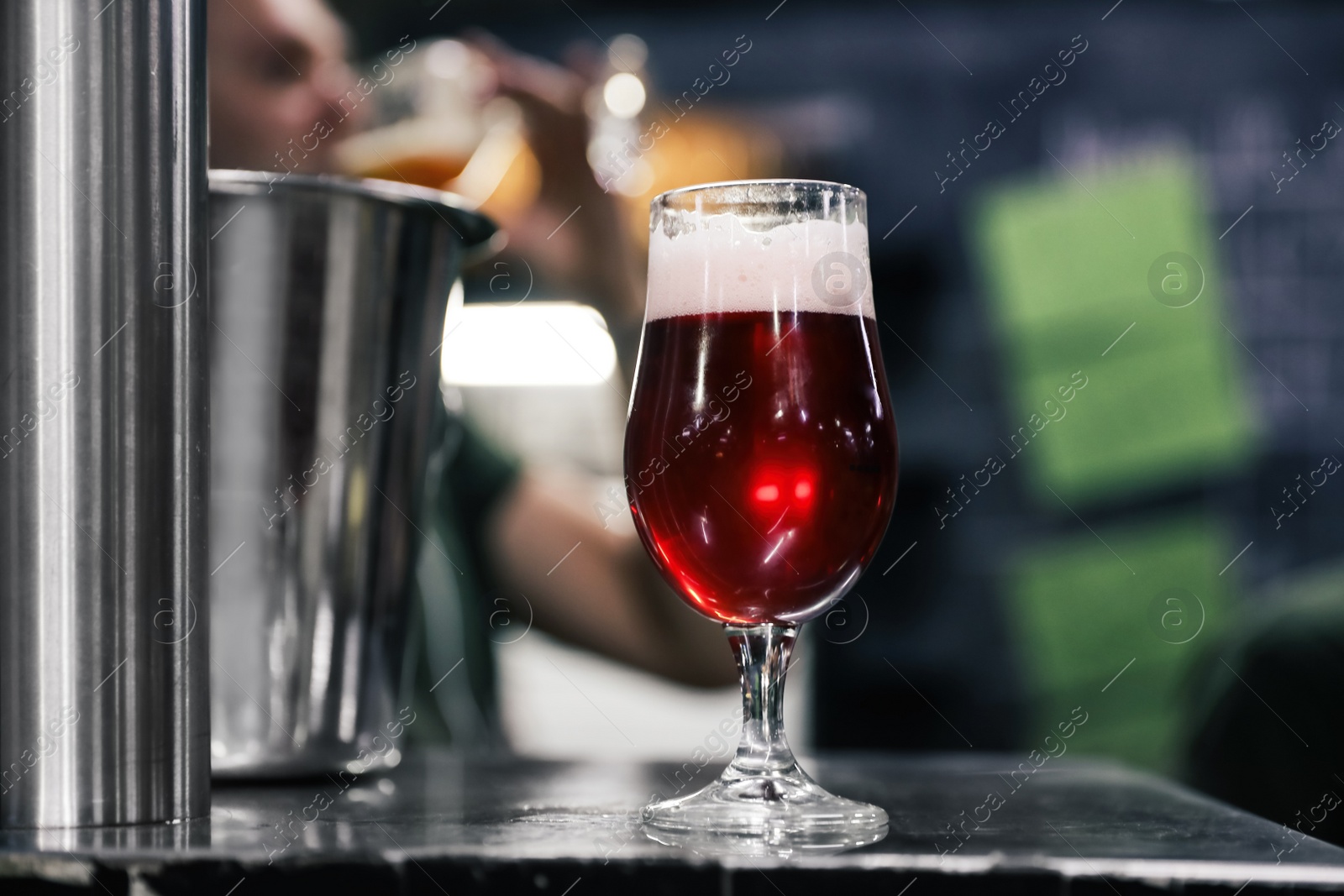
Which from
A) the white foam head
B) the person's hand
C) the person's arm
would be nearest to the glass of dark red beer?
the white foam head

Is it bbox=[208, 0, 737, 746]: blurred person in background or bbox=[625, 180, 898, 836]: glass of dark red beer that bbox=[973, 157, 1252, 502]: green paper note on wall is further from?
bbox=[625, 180, 898, 836]: glass of dark red beer

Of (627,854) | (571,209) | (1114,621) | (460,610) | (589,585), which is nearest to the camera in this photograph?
(627,854)

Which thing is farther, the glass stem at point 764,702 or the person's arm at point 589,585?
the person's arm at point 589,585

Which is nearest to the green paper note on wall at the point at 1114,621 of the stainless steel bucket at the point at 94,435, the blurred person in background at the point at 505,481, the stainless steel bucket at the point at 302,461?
the blurred person in background at the point at 505,481

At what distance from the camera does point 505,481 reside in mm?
2041

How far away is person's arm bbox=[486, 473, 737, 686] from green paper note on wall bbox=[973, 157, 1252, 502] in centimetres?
169

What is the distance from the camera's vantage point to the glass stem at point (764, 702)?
0.54 meters

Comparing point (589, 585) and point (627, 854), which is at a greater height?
point (627, 854)

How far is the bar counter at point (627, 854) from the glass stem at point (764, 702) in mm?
53

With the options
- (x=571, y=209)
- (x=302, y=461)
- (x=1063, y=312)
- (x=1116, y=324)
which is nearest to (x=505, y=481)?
(x=571, y=209)

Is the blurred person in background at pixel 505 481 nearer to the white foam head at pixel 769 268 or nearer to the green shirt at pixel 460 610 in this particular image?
the green shirt at pixel 460 610

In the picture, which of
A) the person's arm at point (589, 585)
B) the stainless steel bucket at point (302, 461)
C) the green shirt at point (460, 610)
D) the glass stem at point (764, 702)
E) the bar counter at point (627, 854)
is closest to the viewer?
the bar counter at point (627, 854)

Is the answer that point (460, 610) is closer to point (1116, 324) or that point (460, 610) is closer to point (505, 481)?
point (505, 481)

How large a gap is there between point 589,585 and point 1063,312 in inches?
75.4
